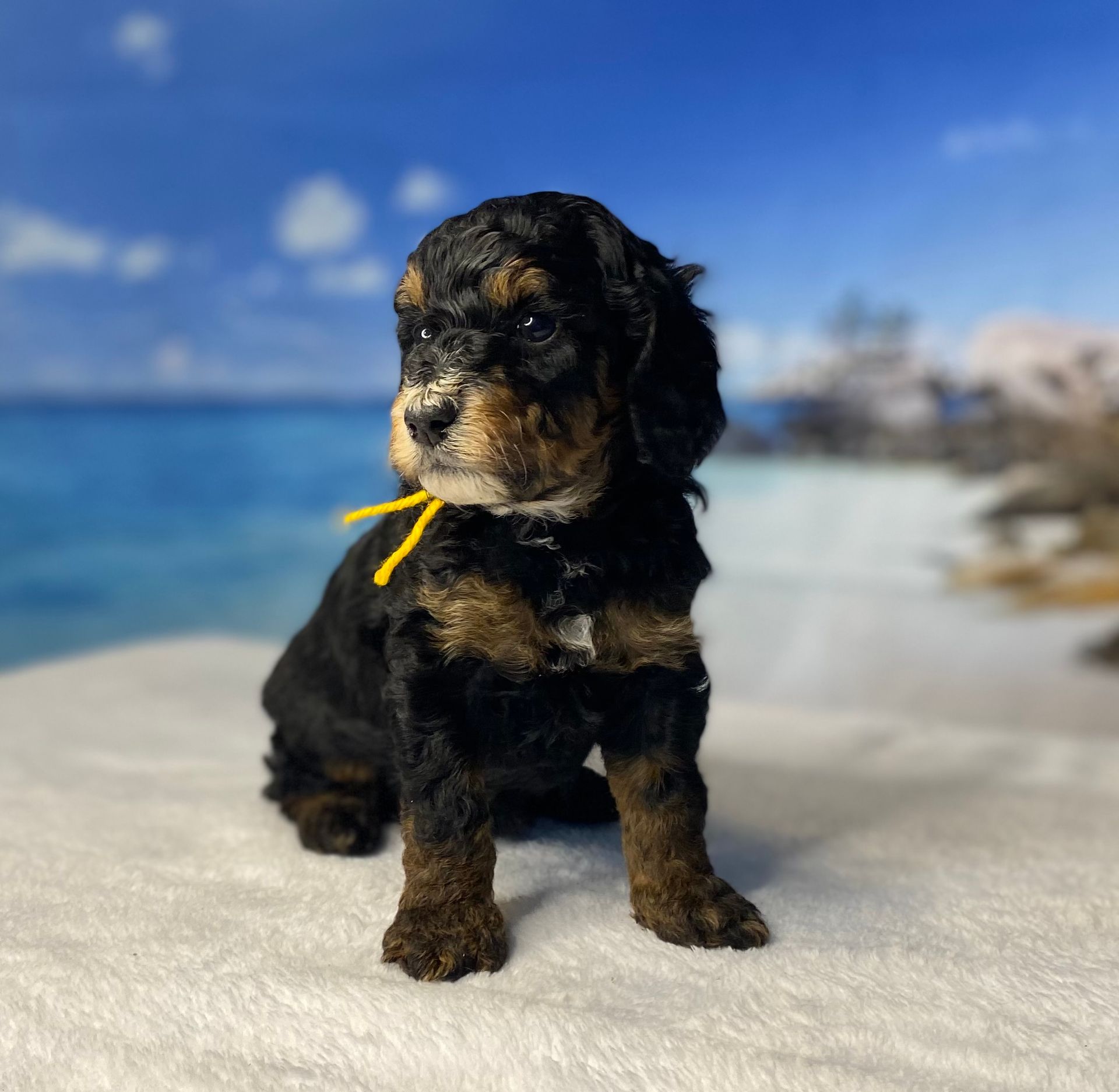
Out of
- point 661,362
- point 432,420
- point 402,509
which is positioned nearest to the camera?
point 432,420

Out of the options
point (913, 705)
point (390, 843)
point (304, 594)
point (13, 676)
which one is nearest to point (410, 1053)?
A: point (390, 843)

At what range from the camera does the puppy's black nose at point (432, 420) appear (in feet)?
6.88

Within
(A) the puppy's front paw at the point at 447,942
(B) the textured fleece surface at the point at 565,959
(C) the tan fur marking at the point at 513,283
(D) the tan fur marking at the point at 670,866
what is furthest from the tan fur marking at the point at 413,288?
(B) the textured fleece surface at the point at 565,959

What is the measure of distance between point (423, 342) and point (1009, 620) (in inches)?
170

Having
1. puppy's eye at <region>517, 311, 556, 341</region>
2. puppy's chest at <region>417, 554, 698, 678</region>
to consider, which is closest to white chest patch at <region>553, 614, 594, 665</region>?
puppy's chest at <region>417, 554, 698, 678</region>

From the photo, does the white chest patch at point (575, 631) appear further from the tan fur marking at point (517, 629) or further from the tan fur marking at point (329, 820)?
the tan fur marking at point (329, 820)

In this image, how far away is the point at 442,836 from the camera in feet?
7.93

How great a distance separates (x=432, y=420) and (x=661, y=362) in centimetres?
49

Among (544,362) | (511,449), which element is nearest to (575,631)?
(511,449)

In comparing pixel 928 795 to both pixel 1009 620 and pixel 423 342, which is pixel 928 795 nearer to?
pixel 1009 620

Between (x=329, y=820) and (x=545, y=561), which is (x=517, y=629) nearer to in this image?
(x=545, y=561)

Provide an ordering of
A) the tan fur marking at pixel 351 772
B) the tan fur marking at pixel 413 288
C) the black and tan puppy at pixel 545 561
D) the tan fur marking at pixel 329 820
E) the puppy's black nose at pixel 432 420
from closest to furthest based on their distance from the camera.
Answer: the puppy's black nose at pixel 432 420 < the black and tan puppy at pixel 545 561 < the tan fur marking at pixel 413 288 < the tan fur marking at pixel 329 820 < the tan fur marking at pixel 351 772

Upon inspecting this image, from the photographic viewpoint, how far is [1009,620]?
5.82 m

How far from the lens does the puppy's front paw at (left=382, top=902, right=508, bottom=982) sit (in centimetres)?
234
